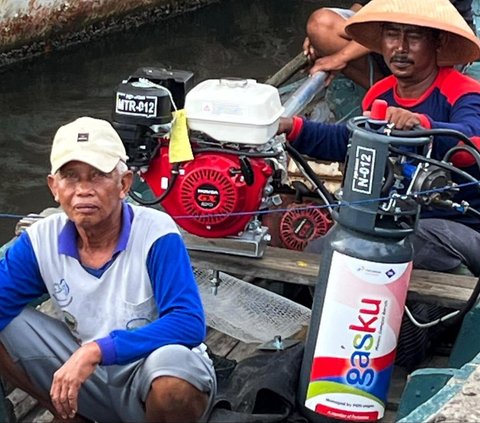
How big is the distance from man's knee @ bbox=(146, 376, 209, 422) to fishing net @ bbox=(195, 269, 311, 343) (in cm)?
97

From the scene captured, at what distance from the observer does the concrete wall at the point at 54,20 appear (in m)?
10.9

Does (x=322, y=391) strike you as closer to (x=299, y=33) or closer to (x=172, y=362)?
(x=172, y=362)

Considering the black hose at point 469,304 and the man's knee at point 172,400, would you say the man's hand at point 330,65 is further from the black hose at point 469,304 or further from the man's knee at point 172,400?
the man's knee at point 172,400

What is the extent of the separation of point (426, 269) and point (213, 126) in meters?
0.94

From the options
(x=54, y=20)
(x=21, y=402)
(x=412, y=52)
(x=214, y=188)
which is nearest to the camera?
(x=21, y=402)

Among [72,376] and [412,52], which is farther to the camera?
[412,52]

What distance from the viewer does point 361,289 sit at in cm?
333

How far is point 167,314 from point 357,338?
631 mm

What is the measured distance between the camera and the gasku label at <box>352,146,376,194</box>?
10.8 ft

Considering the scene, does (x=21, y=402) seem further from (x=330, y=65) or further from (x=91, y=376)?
(x=330, y=65)

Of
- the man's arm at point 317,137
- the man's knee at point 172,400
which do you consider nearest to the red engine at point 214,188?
the man's arm at point 317,137

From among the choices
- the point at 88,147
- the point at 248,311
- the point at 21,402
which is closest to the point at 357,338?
the point at 248,311

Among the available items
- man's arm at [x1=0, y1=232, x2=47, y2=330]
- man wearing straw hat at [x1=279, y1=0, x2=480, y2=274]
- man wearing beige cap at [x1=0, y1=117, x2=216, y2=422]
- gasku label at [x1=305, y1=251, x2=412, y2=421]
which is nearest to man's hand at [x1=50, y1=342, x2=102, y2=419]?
man wearing beige cap at [x1=0, y1=117, x2=216, y2=422]

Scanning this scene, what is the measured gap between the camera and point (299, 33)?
13.3 m
